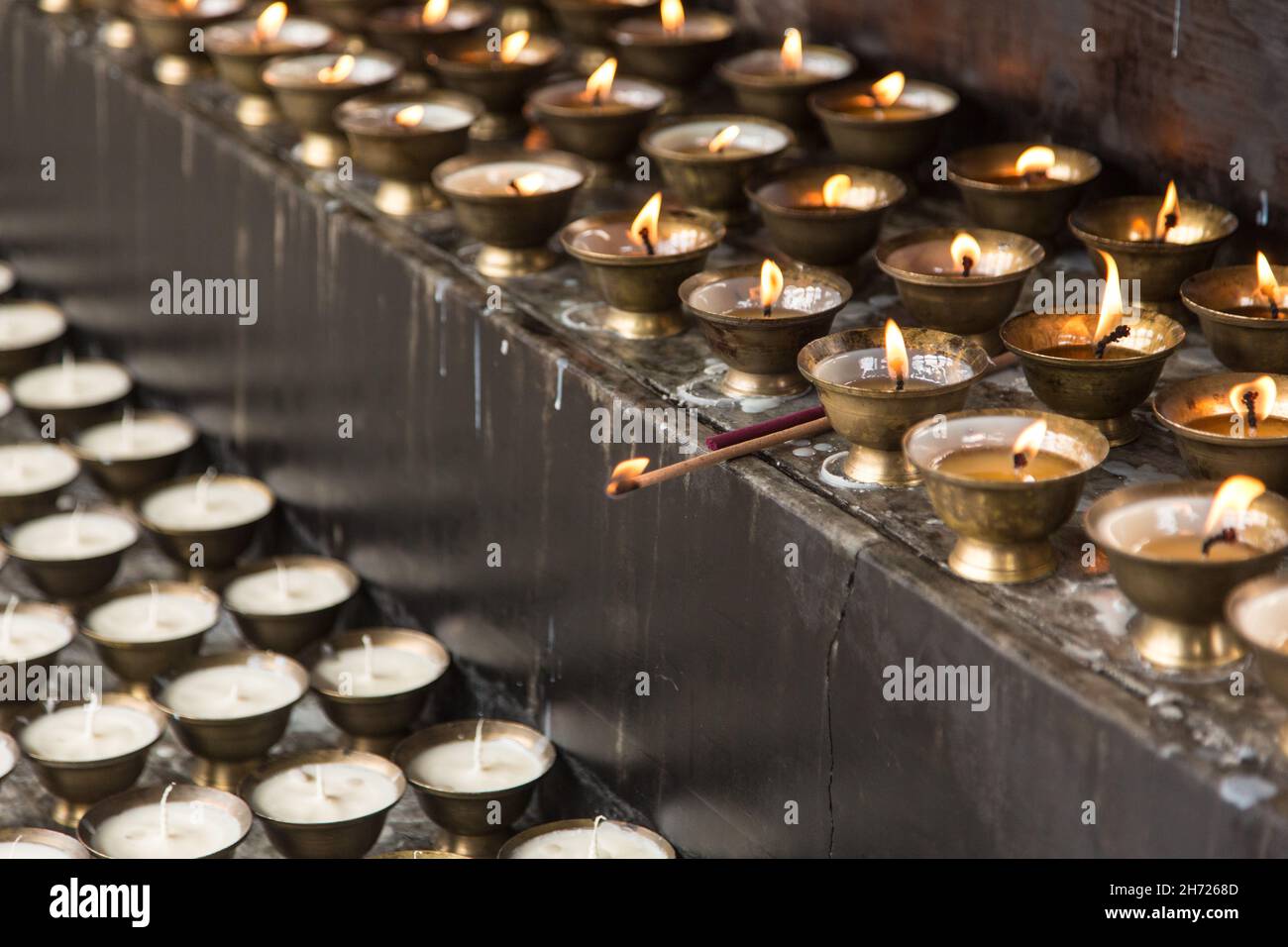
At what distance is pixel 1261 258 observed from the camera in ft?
9.82

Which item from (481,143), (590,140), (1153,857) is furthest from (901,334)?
(481,143)

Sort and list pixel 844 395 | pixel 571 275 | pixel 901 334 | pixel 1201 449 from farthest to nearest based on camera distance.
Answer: pixel 571 275 → pixel 901 334 → pixel 844 395 → pixel 1201 449

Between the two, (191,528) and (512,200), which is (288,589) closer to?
(191,528)

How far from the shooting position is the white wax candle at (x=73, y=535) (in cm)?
429

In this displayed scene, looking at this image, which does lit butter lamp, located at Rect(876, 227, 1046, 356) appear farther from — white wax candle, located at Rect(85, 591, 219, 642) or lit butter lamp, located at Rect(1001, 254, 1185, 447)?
white wax candle, located at Rect(85, 591, 219, 642)

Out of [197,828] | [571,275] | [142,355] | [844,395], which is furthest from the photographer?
[142,355]

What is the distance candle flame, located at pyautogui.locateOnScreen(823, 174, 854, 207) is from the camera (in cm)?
365

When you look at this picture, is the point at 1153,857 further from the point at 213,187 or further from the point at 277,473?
the point at 213,187

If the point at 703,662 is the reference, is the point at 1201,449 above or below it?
above

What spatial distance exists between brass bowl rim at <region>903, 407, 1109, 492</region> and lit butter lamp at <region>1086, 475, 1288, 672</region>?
3.4 inches

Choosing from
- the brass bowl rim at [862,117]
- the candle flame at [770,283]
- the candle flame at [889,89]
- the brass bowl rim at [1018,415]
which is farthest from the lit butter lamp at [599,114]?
the brass bowl rim at [1018,415]

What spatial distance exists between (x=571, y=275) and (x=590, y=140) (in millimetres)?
481

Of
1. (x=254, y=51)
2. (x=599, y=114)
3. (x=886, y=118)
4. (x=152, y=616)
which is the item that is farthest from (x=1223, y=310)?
(x=254, y=51)
